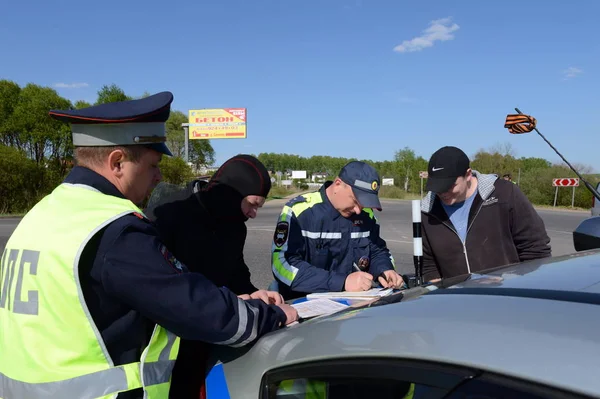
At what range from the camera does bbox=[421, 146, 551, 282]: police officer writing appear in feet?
9.77

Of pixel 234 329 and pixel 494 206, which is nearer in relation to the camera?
pixel 234 329

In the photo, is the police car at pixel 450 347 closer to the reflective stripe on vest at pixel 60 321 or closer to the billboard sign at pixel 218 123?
the reflective stripe on vest at pixel 60 321

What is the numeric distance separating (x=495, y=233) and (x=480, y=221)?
4.7 inches

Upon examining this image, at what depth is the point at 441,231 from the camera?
3.19m

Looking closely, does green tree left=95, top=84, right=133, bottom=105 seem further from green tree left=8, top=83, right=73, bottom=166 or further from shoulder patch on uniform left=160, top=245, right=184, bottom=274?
shoulder patch on uniform left=160, top=245, right=184, bottom=274

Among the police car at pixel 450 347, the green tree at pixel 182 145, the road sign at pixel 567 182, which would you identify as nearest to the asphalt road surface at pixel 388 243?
the police car at pixel 450 347

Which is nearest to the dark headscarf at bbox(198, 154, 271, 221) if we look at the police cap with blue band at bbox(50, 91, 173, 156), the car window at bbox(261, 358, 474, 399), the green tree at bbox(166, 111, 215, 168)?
the police cap with blue band at bbox(50, 91, 173, 156)

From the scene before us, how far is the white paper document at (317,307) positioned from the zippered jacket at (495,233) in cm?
134

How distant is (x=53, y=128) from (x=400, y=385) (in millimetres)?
27302

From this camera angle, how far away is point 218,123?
38.3 meters

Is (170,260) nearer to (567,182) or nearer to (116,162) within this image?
(116,162)

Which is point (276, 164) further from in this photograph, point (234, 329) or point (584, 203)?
point (234, 329)

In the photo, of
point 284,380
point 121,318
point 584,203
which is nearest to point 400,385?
point 284,380

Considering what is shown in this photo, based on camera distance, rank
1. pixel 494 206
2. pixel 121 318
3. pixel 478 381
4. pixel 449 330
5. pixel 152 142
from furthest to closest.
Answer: pixel 494 206
pixel 152 142
pixel 121 318
pixel 449 330
pixel 478 381
